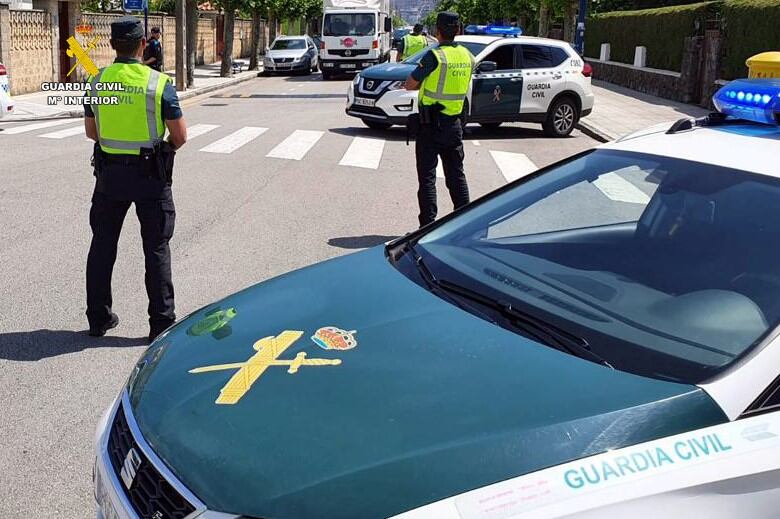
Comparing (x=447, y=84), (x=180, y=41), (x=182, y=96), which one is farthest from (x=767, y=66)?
(x=180, y=41)

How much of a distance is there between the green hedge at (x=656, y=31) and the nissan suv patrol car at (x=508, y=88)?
10066mm

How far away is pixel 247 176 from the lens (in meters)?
12.3

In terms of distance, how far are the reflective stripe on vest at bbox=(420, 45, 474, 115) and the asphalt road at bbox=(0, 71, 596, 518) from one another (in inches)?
55.4

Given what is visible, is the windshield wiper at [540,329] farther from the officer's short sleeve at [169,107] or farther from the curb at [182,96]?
the curb at [182,96]

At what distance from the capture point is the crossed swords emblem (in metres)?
2.58

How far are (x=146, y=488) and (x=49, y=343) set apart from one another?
3.49 metres

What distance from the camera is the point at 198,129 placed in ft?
57.1

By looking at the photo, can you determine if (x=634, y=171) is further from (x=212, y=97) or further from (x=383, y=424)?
(x=212, y=97)

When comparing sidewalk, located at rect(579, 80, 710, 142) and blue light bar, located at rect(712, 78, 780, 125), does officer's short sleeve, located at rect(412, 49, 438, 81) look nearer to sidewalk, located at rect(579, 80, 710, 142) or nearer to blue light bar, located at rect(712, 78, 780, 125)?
blue light bar, located at rect(712, 78, 780, 125)

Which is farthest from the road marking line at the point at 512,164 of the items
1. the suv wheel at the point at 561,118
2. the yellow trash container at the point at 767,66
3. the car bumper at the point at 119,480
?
the car bumper at the point at 119,480

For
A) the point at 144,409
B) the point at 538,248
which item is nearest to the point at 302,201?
the point at 538,248

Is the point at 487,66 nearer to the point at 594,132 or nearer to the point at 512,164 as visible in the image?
the point at 512,164

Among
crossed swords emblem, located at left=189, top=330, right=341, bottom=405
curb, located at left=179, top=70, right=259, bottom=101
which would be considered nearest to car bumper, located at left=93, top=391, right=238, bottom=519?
crossed swords emblem, located at left=189, top=330, right=341, bottom=405

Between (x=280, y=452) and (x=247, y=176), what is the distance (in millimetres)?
10288
